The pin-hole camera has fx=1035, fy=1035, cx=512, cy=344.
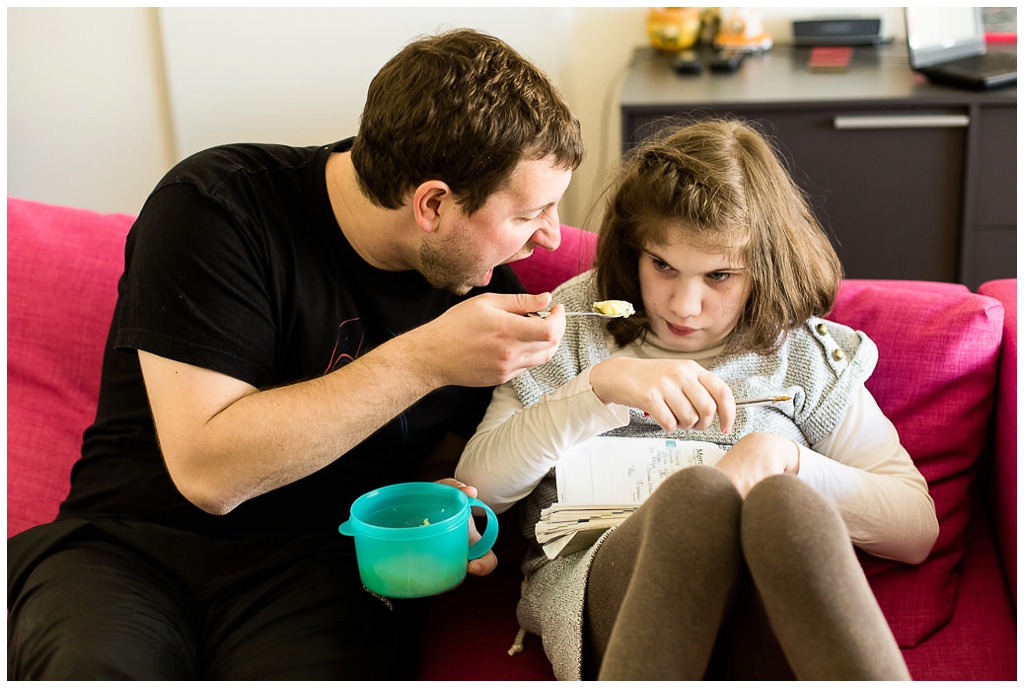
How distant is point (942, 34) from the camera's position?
2.65 metres

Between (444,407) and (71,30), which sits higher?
(71,30)

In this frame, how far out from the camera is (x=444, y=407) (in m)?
1.61

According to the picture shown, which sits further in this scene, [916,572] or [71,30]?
[71,30]

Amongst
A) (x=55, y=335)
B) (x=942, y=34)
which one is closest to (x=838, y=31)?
(x=942, y=34)

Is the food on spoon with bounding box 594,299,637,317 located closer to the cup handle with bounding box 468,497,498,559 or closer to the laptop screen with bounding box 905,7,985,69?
the cup handle with bounding box 468,497,498,559

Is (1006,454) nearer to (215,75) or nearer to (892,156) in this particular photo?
(892,156)

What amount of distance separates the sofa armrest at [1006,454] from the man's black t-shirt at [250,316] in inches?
32.4

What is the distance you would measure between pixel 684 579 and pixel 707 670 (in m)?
0.16

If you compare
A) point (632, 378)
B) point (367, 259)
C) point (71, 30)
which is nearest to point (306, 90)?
point (71, 30)

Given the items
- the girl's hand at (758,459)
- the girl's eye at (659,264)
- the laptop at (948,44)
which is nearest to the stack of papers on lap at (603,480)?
the girl's hand at (758,459)

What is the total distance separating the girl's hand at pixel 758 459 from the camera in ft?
4.26

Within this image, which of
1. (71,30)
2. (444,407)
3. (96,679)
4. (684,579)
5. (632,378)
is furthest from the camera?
(71,30)

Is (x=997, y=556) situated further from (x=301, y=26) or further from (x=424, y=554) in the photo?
(x=301, y=26)

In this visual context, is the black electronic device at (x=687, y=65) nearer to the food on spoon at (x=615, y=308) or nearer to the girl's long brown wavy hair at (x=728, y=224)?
the girl's long brown wavy hair at (x=728, y=224)
